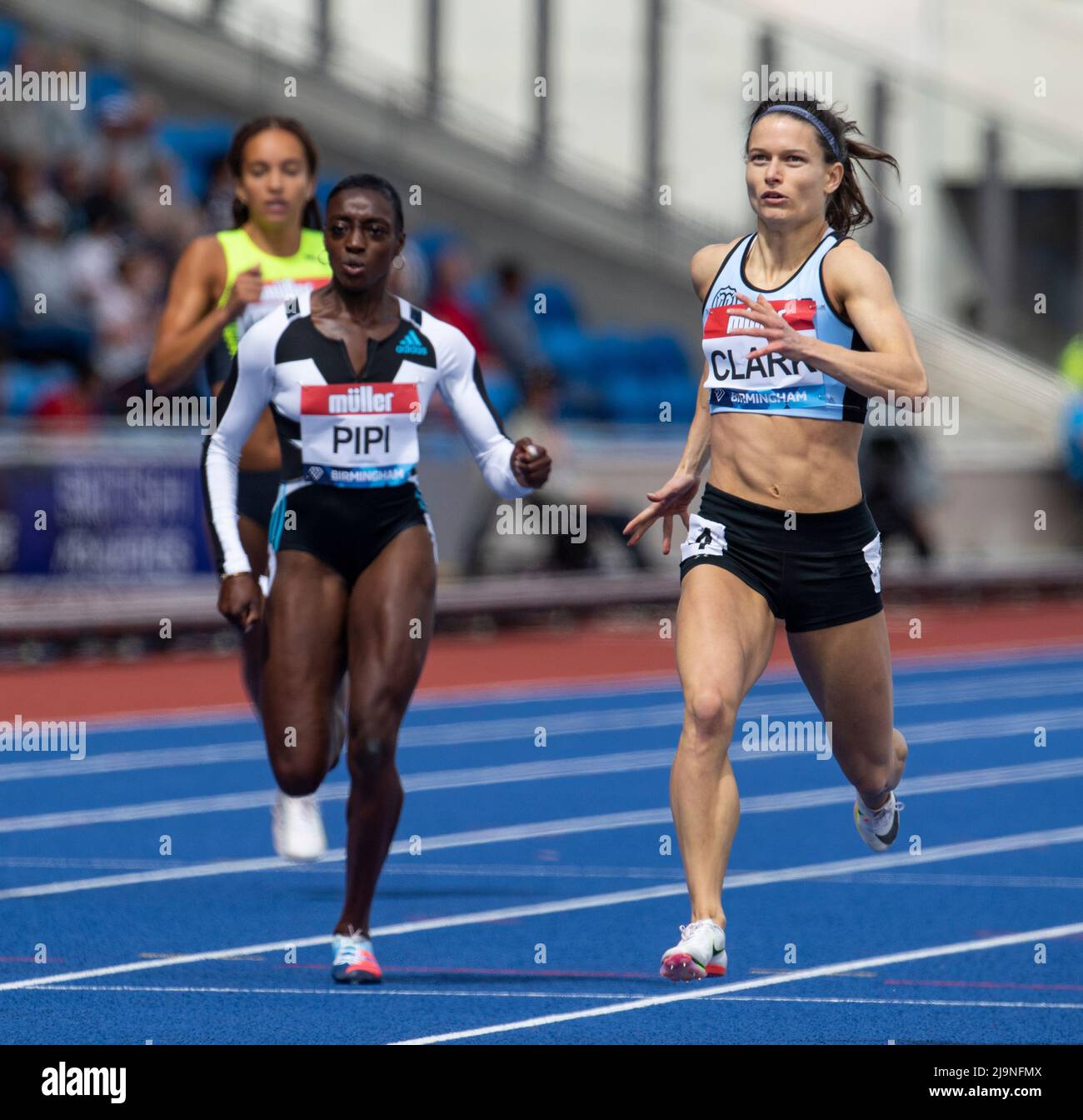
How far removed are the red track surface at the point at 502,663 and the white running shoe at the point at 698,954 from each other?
9.03 m

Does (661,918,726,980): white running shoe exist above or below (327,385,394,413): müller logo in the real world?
below

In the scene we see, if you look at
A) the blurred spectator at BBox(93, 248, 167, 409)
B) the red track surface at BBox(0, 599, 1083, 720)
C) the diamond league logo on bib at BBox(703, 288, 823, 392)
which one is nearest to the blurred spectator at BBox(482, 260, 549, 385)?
the red track surface at BBox(0, 599, 1083, 720)

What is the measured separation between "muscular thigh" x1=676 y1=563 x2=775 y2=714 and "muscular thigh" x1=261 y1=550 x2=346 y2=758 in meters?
1.24

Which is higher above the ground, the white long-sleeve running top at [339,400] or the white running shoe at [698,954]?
the white long-sleeve running top at [339,400]

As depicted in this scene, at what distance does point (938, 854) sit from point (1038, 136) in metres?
20.1

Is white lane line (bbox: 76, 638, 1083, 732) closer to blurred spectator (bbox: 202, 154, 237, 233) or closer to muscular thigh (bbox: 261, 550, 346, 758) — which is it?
blurred spectator (bbox: 202, 154, 237, 233)

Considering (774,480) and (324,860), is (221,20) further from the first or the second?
(774,480)

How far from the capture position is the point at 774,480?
695cm

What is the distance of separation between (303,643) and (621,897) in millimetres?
2257

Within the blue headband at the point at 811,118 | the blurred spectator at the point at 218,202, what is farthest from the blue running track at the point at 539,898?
the blurred spectator at the point at 218,202

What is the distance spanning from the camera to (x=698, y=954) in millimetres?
6324

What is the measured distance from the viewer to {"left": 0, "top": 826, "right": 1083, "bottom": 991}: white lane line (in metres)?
7.78

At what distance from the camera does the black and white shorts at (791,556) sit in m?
6.96

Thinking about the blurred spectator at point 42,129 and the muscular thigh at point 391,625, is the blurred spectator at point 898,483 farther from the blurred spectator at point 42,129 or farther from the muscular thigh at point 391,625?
the muscular thigh at point 391,625
